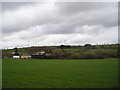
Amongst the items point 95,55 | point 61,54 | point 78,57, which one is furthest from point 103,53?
point 61,54

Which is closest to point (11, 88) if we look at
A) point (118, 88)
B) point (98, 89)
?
point (98, 89)

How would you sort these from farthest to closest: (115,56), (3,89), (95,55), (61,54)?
1. (61,54)
2. (95,55)
3. (115,56)
4. (3,89)

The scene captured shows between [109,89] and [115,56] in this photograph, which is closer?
[109,89]

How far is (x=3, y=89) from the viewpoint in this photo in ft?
27.8

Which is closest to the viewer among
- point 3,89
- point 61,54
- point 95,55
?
point 3,89

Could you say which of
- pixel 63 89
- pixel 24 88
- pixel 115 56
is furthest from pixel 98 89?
pixel 115 56

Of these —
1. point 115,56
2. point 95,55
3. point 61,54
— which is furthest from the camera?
point 61,54

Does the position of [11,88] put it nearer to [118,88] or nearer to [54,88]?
[54,88]

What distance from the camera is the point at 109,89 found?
8.58 metres

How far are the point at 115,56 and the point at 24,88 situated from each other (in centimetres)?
4160

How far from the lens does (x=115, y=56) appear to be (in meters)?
45.2

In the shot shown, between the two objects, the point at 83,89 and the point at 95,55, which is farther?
the point at 95,55

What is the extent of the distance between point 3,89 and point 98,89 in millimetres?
5784

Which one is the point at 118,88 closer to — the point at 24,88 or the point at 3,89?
the point at 24,88
